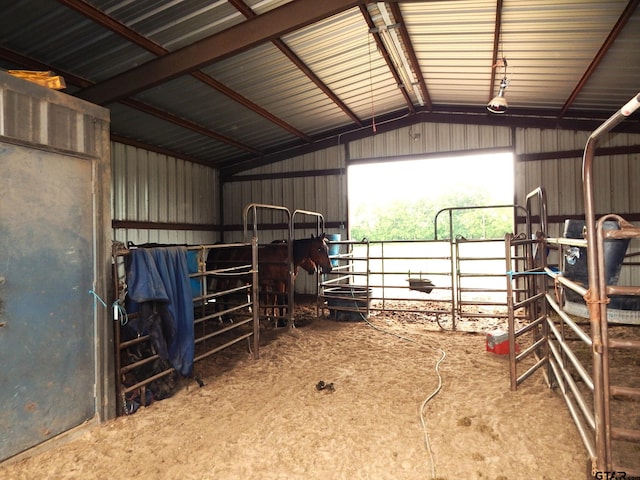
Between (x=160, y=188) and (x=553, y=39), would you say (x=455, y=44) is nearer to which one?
(x=553, y=39)

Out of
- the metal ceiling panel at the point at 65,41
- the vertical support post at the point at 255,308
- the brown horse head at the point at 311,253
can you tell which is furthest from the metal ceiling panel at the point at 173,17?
the brown horse head at the point at 311,253

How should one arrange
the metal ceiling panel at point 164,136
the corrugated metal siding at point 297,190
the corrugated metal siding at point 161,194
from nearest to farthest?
the metal ceiling panel at point 164,136 → the corrugated metal siding at point 161,194 → the corrugated metal siding at point 297,190

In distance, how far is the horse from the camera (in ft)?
19.6

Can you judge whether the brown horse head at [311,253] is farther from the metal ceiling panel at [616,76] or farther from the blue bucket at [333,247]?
the metal ceiling panel at [616,76]

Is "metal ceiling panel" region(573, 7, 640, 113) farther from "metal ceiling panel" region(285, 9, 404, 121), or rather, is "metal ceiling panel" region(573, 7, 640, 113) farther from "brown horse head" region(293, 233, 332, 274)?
"brown horse head" region(293, 233, 332, 274)

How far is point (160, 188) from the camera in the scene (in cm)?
786

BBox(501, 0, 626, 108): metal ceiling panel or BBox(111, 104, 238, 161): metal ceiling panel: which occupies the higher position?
BBox(501, 0, 626, 108): metal ceiling panel

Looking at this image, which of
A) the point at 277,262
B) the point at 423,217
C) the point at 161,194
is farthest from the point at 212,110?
the point at 423,217

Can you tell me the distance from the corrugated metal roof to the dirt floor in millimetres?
3611

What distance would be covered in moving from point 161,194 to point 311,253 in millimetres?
3716

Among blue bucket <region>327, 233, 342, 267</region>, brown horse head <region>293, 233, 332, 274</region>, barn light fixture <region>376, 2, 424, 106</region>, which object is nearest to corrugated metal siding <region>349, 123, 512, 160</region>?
barn light fixture <region>376, 2, 424, 106</region>

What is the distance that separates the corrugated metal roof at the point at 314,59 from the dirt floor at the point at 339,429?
3.61 meters

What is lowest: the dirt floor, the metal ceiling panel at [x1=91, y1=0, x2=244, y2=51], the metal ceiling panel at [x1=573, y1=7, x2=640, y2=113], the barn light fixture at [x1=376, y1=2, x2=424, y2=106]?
the dirt floor

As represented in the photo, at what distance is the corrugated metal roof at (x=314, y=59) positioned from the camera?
3975 millimetres
